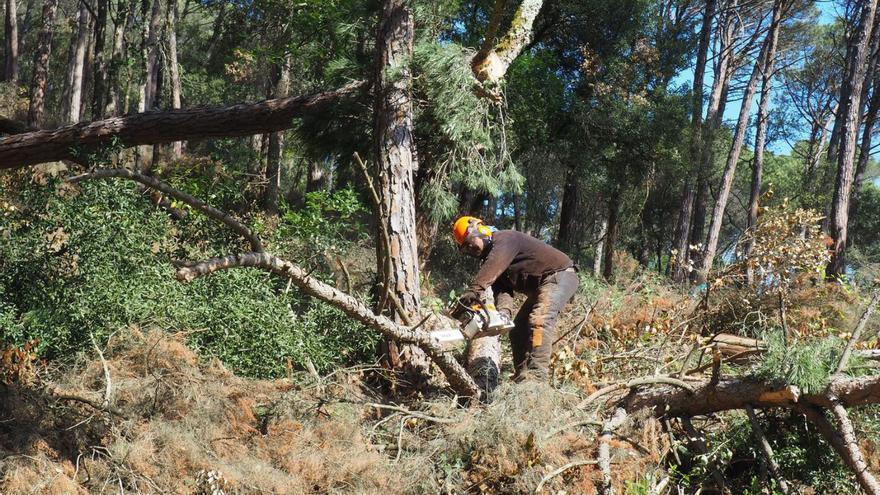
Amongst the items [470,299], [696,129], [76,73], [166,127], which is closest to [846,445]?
[470,299]

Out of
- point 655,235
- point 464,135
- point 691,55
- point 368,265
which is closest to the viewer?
point 464,135

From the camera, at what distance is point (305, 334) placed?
6.34 m

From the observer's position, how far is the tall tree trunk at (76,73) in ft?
68.5

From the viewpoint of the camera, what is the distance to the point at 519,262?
6215mm

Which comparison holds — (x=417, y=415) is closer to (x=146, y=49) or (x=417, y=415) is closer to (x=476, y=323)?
(x=476, y=323)

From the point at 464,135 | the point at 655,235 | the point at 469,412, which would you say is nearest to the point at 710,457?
the point at 469,412

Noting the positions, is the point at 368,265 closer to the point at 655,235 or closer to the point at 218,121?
the point at 218,121

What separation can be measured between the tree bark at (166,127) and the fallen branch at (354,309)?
337cm

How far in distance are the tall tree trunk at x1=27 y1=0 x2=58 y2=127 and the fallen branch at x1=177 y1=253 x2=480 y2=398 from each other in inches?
533

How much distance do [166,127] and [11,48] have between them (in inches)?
702

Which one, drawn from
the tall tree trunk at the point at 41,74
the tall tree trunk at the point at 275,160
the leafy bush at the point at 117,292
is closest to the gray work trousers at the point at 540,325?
the leafy bush at the point at 117,292

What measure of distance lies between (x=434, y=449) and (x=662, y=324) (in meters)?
3.68

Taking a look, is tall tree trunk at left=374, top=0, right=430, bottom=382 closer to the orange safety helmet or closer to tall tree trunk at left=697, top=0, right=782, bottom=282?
the orange safety helmet

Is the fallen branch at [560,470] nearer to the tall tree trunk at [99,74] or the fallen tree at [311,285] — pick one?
the fallen tree at [311,285]
